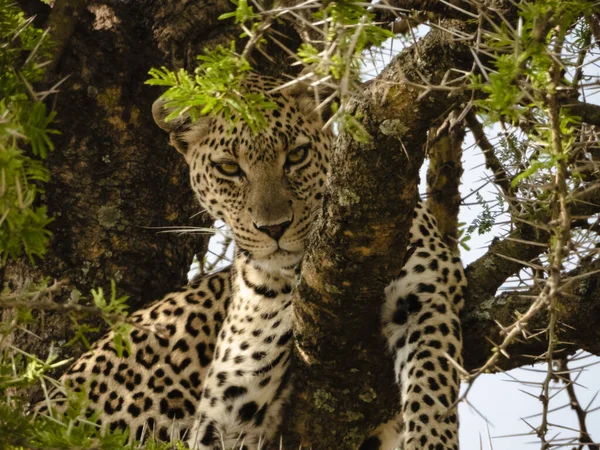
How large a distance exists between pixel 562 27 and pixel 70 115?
4.28 m

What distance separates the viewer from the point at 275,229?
5.52m

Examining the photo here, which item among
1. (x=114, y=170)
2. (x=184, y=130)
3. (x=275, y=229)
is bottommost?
(x=275, y=229)

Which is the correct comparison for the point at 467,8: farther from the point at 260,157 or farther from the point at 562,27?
A: the point at 260,157

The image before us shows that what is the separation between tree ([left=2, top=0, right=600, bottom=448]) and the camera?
2.93 m

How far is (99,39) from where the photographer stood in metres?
6.50

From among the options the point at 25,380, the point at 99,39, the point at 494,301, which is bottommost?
the point at 25,380

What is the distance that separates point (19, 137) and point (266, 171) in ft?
9.60

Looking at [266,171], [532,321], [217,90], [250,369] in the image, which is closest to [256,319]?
[250,369]

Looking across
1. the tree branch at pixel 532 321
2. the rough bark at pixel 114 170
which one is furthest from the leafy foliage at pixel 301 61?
the rough bark at pixel 114 170

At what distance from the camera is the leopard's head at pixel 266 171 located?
558 centimetres

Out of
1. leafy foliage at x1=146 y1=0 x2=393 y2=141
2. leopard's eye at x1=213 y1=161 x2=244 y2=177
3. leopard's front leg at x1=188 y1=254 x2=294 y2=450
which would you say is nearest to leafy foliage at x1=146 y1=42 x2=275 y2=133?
leafy foliage at x1=146 y1=0 x2=393 y2=141

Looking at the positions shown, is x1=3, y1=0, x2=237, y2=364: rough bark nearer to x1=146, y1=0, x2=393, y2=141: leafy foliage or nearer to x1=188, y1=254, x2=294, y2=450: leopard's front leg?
x1=188, y1=254, x2=294, y2=450: leopard's front leg

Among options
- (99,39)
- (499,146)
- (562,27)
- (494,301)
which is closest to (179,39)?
(99,39)

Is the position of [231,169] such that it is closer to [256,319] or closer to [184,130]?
[184,130]
